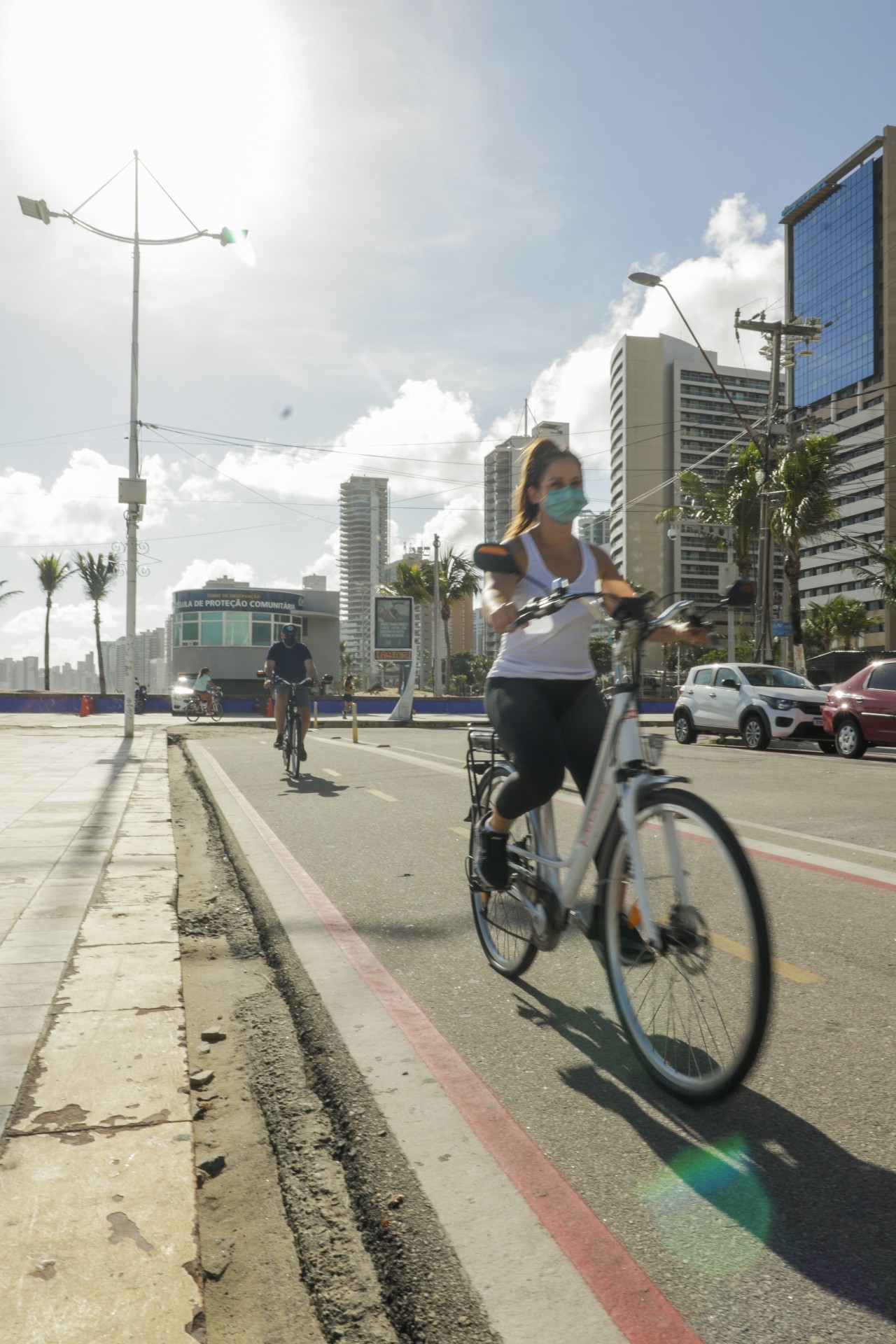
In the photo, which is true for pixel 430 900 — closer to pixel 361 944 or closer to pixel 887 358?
pixel 361 944

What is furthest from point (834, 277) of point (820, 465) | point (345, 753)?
point (345, 753)

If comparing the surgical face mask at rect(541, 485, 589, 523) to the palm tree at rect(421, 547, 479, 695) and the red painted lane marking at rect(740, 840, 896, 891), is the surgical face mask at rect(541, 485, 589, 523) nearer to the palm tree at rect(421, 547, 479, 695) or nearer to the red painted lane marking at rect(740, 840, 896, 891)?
the red painted lane marking at rect(740, 840, 896, 891)

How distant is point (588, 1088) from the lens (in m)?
2.74

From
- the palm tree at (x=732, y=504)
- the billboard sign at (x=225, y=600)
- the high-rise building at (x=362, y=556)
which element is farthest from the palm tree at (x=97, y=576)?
the high-rise building at (x=362, y=556)

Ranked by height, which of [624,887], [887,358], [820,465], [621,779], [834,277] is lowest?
[624,887]

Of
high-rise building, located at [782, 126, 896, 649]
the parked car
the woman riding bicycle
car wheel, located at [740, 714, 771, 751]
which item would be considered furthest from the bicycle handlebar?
high-rise building, located at [782, 126, 896, 649]

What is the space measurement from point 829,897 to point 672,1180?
3125 millimetres

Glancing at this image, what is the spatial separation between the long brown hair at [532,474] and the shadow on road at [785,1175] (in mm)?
1793

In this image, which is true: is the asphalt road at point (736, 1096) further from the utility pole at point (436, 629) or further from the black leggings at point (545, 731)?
the utility pole at point (436, 629)

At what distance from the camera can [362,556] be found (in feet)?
600

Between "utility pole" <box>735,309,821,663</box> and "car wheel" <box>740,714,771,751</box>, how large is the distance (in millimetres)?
8708

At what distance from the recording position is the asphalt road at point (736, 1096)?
73.3 inches

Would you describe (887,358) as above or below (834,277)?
below

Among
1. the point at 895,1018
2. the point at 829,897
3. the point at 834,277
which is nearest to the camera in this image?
the point at 895,1018
